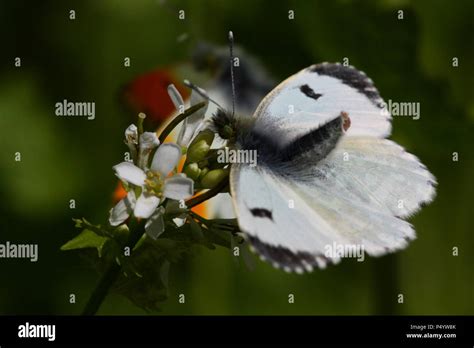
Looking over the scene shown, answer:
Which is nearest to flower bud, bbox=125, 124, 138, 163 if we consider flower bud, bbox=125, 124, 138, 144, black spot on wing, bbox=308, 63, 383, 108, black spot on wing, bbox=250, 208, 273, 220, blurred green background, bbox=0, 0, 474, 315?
flower bud, bbox=125, 124, 138, 144

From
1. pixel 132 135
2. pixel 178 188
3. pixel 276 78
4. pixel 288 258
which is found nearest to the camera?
pixel 288 258

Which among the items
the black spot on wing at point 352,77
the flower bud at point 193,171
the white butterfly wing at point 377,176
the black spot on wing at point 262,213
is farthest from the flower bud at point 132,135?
the black spot on wing at point 352,77

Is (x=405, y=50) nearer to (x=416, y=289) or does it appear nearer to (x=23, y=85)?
(x=416, y=289)

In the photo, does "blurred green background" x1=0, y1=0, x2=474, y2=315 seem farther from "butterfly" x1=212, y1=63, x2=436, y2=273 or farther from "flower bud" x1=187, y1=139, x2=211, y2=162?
"flower bud" x1=187, y1=139, x2=211, y2=162

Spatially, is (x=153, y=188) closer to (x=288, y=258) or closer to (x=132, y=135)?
(x=132, y=135)

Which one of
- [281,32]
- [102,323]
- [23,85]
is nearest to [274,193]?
[102,323]

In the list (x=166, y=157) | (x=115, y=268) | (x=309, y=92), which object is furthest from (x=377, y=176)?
(x=115, y=268)
